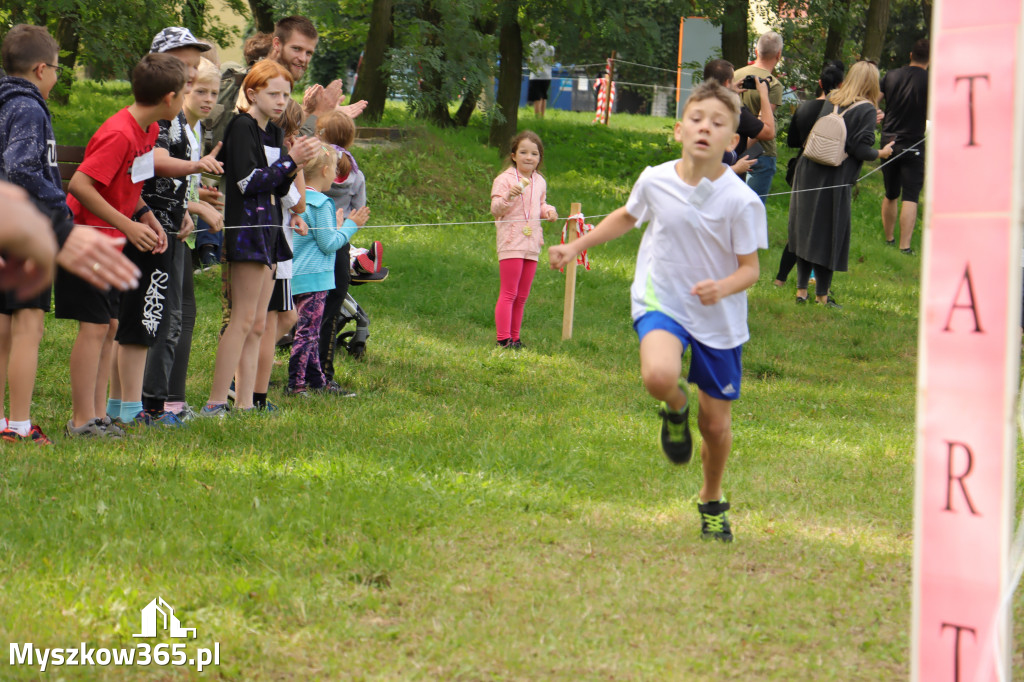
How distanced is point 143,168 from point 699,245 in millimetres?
3049

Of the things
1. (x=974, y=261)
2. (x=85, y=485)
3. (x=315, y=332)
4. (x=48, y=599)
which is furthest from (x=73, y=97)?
(x=974, y=261)

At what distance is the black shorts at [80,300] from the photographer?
18.6 ft

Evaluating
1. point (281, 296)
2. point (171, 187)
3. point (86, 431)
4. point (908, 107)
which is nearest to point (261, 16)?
point (908, 107)

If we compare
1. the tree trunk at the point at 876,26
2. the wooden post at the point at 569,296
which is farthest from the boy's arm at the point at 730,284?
the tree trunk at the point at 876,26

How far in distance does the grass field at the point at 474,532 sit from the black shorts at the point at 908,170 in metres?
5.24

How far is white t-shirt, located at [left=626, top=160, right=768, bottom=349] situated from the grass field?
1.00m

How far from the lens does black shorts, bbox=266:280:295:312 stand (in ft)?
22.6

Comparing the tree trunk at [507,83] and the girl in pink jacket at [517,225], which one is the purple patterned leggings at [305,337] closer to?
the girl in pink jacket at [517,225]

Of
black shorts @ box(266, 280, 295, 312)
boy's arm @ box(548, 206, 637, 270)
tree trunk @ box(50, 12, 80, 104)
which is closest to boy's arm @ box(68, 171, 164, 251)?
black shorts @ box(266, 280, 295, 312)

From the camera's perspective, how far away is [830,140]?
11.2 m

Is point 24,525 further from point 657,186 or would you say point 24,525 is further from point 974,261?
point 974,261

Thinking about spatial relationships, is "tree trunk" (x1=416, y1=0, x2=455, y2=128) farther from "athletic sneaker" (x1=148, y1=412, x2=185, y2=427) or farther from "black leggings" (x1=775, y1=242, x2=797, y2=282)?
"athletic sneaker" (x1=148, y1=412, x2=185, y2=427)

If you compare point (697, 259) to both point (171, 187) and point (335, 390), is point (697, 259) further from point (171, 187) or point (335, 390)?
point (335, 390)

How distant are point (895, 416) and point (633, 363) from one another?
2.17 metres
